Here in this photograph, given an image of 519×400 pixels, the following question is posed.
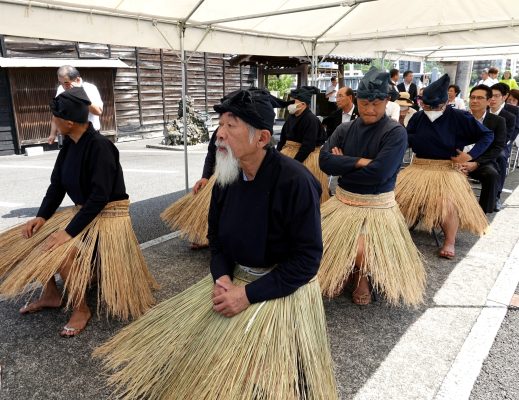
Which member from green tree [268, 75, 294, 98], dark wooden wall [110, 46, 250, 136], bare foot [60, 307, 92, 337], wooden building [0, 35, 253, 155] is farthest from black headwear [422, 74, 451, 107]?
green tree [268, 75, 294, 98]

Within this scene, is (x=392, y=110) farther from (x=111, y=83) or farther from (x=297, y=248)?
(x=111, y=83)

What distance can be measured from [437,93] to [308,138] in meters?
1.29

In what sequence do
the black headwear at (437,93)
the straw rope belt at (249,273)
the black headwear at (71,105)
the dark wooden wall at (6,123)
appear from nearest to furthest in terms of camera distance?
the straw rope belt at (249,273), the black headwear at (71,105), the black headwear at (437,93), the dark wooden wall at (6,123)

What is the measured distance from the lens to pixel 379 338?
2.38m

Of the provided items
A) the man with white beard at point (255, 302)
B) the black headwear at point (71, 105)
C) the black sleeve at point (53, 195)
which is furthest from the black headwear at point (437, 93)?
the black sleeve at point (53, 195)

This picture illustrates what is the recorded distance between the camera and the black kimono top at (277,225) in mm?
1565

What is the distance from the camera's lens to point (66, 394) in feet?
6.27

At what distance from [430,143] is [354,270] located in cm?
150

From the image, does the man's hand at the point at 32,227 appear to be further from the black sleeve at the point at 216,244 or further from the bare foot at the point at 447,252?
the bare foot at the point at 447,252

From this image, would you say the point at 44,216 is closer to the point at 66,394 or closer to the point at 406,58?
the point at 66,394

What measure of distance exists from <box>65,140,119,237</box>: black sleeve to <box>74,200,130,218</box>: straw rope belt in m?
0.09

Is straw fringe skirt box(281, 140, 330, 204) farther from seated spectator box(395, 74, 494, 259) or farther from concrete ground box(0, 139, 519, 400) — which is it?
concrete ground box(0, 139, 519, 400)

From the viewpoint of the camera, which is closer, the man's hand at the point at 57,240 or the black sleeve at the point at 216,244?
the black sleeve at the point at 216,244

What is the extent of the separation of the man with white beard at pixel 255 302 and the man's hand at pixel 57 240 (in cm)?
91
